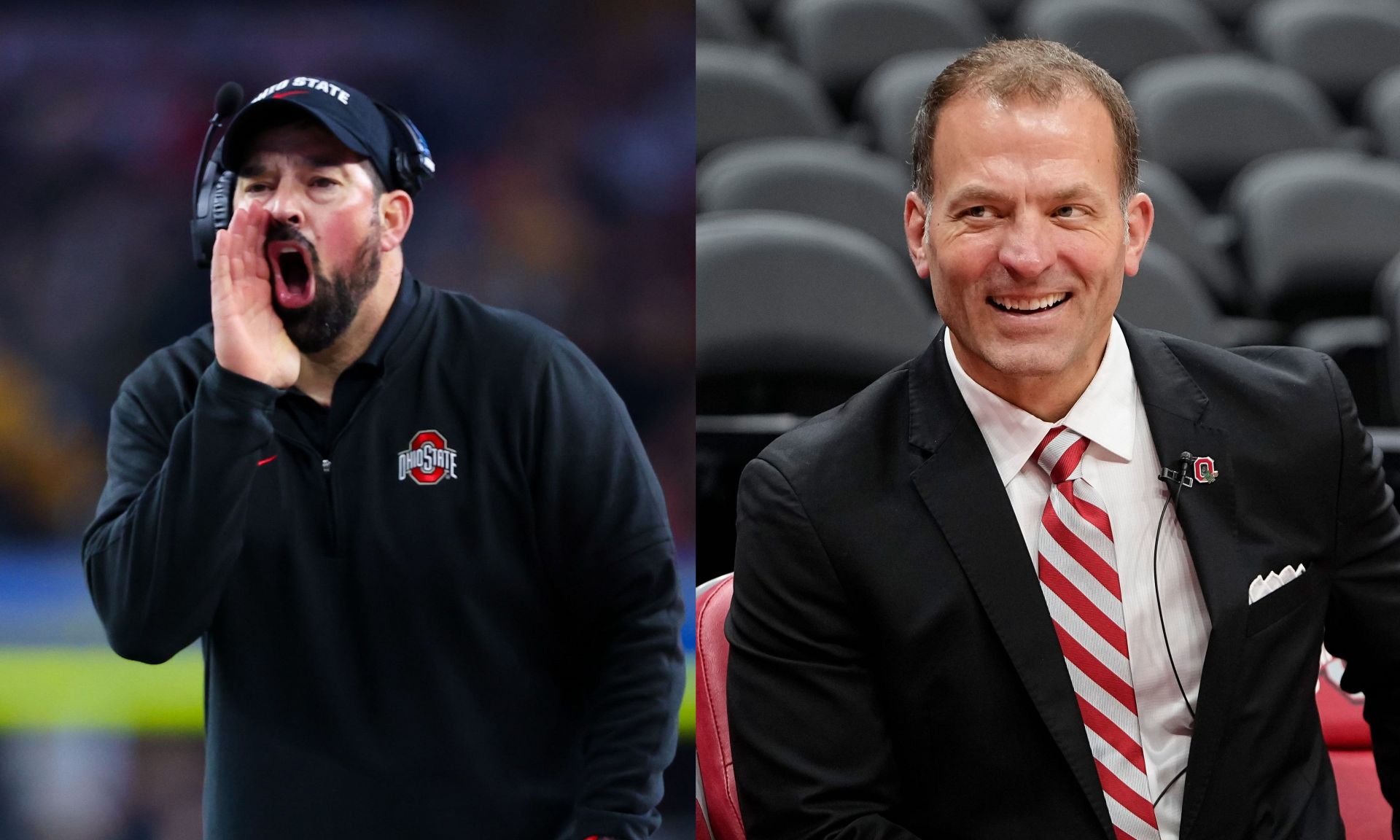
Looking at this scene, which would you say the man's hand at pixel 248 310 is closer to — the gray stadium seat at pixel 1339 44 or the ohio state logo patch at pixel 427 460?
the ohio state logo patch at pixel 427 460

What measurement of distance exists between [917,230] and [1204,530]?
448 millimetres

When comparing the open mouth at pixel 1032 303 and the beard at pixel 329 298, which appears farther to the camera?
the beard at pixel 329 298

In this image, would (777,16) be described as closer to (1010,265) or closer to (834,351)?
(834,351)

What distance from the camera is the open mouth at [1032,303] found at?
4.39ft

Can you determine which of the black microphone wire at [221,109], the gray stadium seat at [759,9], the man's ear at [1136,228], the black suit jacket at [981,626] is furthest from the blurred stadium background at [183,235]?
the gray stadium seat at [759,9]

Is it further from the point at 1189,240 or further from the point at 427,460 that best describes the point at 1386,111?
the point at 427,460

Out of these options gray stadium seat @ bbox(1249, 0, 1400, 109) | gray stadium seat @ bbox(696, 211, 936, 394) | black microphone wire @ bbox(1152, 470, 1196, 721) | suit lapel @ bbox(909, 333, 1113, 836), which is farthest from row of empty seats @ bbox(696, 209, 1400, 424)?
gray stadium seat @ bbox(1249, 0, 1400, 109)

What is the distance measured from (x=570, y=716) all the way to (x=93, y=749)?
581mm

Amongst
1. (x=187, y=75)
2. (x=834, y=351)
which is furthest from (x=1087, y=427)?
(x=187, y=75)

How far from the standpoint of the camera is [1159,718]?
132 centimetres

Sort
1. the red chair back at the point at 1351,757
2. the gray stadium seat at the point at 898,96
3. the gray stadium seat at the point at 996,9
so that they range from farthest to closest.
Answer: the gray stadium seat at the point at 996,9 → the gray stadium seat at the point at 898,96 → the red chair back at the point at 1351,757

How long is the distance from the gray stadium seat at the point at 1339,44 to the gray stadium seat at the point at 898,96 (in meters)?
1.06

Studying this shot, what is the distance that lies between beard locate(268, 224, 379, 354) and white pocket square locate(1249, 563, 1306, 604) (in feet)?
3.41

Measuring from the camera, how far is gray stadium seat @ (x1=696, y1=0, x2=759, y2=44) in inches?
123
